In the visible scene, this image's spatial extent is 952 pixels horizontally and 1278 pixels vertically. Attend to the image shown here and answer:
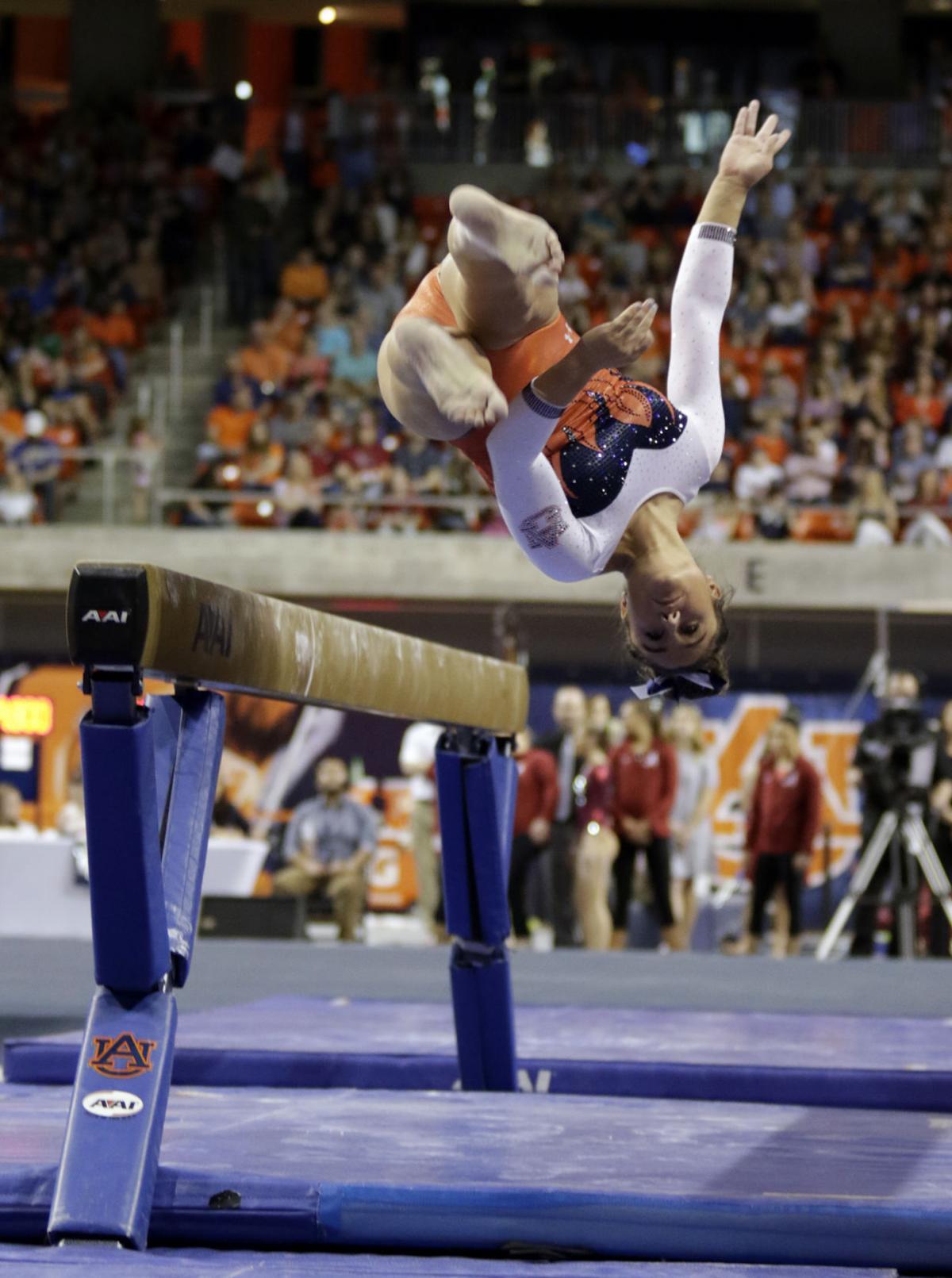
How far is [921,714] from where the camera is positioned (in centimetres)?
951

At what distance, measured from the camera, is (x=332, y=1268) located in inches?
91.5

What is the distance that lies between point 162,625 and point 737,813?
10.1 m

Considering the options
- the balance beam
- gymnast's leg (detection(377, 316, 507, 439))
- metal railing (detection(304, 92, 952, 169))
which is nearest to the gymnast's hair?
the balance beam

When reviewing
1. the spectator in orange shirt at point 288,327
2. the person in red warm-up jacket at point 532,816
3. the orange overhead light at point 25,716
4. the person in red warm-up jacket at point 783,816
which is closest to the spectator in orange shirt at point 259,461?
the spectator in orange shirt at point 288,327

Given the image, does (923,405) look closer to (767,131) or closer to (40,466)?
(40,466)

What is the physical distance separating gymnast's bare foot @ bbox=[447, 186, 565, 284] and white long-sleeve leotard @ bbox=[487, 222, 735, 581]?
10.1 inches

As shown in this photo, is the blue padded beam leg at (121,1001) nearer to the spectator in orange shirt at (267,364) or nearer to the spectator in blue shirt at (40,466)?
the spectator in blue shirt at (40,466)

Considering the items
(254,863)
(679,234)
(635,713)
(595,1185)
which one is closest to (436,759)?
(595,1185)

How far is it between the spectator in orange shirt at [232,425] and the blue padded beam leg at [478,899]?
9931mm

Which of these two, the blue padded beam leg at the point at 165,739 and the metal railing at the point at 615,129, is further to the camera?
the metal railing at the point at 615,129

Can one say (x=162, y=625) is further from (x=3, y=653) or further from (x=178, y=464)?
(x=178, y=464)

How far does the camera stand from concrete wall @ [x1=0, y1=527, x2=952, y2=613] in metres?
12.3

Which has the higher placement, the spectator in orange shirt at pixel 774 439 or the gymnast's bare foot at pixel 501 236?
the gymnast's bare foot at pixel 501 236

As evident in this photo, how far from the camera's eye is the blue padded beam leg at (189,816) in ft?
9.39
